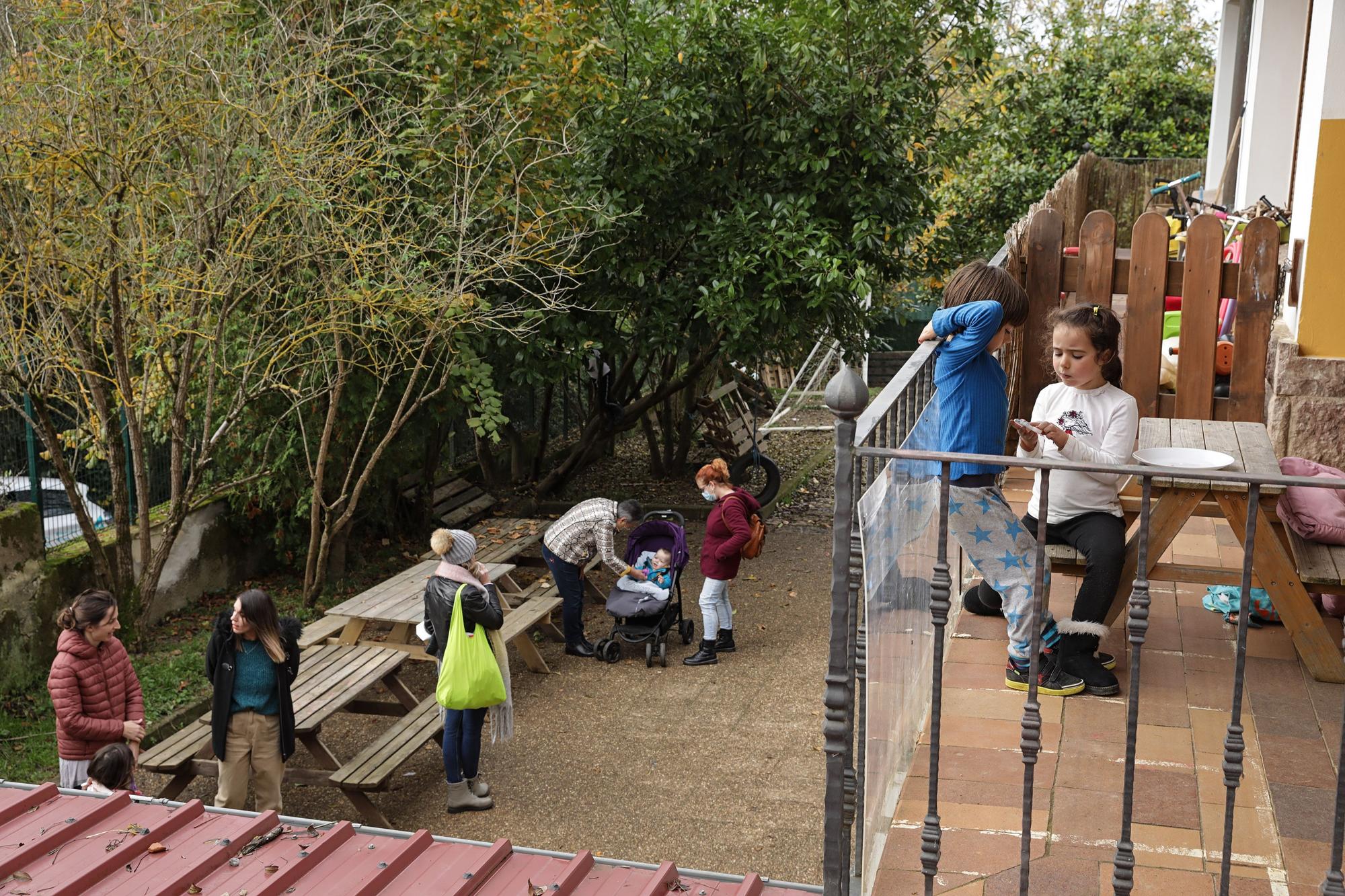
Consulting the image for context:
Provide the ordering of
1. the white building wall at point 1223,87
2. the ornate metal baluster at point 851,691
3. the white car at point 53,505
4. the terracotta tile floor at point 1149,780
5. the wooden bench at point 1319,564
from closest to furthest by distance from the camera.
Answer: the ornate metal baluster at point 851,691, the terracotta tile floor at point 1149,780, the wooden bench at point 1319,564, the white car at point 53,505, the white building wall at point 1223,87

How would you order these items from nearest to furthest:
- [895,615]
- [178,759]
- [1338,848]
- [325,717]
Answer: [1338,848], [895,615], [178,759], [325,717]

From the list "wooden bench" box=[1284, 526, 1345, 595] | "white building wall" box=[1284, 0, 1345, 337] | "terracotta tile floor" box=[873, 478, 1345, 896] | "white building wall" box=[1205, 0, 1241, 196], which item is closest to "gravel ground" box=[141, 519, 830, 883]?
"terracotta tile floor" box=[873, 478, 1345, 896]

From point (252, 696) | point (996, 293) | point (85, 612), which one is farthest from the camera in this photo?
point (252, 696)

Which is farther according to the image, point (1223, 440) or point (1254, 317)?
point (1254, 317)

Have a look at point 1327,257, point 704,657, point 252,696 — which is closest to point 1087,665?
point 1327,257

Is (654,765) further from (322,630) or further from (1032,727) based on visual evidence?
(1032,727)

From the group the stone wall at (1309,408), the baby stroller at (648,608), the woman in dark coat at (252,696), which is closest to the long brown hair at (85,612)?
the woman in dark coat at (252,696)

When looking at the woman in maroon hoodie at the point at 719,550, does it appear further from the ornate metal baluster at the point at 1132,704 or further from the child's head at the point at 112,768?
the ornate metal baluster at the point at 1132,704

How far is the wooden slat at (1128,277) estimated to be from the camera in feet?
21.7

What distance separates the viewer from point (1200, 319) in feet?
21.8

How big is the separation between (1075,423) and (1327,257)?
2.48 m

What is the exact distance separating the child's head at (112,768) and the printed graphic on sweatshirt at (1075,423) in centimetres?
445

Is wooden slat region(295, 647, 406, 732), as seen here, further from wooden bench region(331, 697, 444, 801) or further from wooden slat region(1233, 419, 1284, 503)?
wooden slat region(1233, 419, 1284, 503)

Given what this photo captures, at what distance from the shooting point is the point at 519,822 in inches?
265
